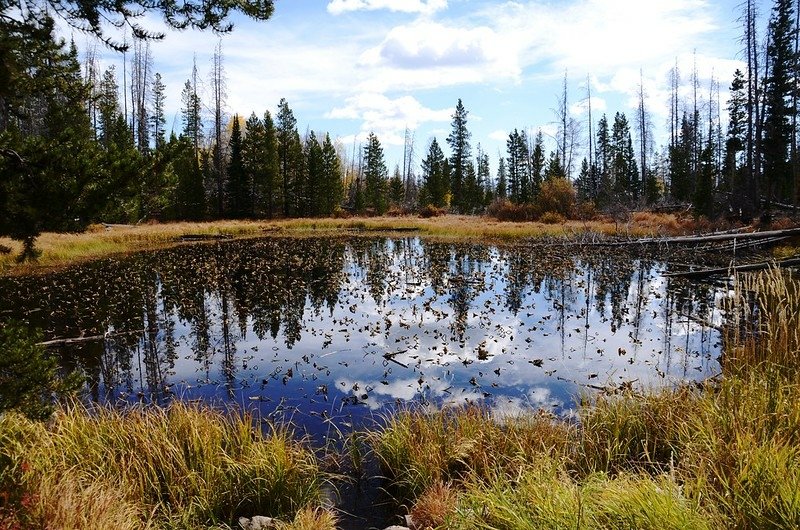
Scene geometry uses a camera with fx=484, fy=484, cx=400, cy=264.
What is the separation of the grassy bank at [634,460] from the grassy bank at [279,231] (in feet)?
69.3

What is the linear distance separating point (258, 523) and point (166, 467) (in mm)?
1129

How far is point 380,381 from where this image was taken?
8461mm

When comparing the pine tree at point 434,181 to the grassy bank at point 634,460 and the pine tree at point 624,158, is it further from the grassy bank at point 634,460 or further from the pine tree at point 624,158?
the grassy bank at point 634,460

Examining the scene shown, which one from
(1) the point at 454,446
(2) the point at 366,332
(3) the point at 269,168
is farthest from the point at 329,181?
(1) the point at 454,446

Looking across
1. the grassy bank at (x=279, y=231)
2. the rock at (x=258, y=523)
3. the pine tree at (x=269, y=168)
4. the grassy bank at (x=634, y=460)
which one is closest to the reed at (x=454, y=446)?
the grassy bank at (x=634, y=460)

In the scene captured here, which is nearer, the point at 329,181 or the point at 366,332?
the point at 366,332

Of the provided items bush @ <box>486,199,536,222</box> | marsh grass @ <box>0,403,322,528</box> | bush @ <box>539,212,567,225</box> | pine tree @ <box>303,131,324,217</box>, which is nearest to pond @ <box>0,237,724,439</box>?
marsh grass @ <box>0,403,322,528</box>

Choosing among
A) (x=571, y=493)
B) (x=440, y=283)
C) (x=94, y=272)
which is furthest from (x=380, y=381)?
(x=94, y=272)

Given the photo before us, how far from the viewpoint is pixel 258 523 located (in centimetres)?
425

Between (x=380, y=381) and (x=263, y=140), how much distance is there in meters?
46.7

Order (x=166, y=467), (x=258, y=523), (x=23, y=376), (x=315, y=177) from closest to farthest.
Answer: (x=23, y=376), (x=258, y=523), (x=166, y=467), (x=315, y=177)

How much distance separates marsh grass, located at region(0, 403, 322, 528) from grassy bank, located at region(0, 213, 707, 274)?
18779mm

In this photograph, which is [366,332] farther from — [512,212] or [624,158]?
[624,158]

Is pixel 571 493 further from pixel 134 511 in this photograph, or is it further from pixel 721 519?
Answer: pixel 134 511
